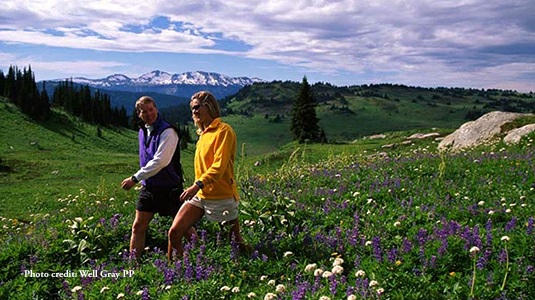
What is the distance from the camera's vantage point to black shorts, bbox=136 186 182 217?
7.52 metres

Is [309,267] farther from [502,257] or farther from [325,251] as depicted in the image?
[502,257]

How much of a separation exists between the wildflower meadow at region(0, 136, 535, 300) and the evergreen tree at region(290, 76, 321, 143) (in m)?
59.1

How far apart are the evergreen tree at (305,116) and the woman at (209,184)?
62925mm

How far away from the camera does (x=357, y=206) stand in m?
9.58

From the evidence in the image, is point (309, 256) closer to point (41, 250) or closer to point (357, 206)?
point (357, 206)

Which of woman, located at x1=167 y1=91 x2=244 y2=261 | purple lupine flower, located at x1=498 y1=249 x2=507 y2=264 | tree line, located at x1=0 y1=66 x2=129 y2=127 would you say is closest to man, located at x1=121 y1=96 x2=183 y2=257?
woman, located at x1=167 y1=91 x2=244 y2=261

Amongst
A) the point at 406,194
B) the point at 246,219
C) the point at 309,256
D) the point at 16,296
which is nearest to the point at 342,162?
the point at 406,194

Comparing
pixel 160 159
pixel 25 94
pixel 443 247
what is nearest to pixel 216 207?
pixel 160 159

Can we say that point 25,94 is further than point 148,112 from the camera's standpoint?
Yes

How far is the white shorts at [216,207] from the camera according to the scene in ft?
22.7

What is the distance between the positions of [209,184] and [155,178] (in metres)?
1.29

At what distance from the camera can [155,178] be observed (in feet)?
24.7

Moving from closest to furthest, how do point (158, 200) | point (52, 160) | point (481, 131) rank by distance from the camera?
point (158, 200) < point (481, 131) < point (52, 160)

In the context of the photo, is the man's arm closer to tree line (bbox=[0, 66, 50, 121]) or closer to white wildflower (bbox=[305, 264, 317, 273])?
white wildflower (bbox=[305, 264, 317, 273])
